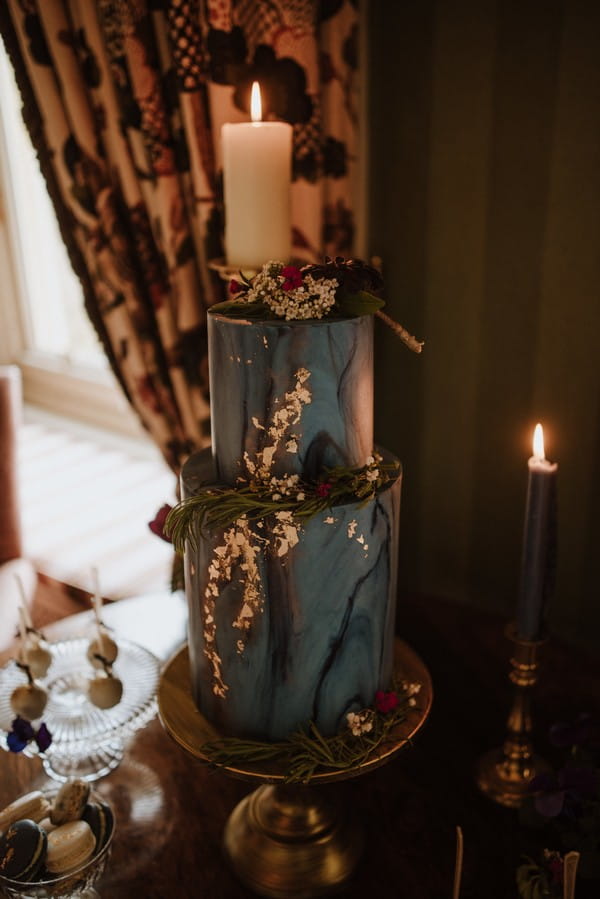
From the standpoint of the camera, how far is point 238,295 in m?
0.68

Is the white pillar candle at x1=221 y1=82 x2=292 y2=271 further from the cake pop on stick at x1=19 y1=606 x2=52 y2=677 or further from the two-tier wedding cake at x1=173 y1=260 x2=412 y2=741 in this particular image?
the cake pop on stick at x1=19 y1=606 x2=52 y2=677

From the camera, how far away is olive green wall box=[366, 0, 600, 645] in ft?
3.50

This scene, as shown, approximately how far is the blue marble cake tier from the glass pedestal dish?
364 millimetres

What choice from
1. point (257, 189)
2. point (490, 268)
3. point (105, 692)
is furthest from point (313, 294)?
point (490, 268)

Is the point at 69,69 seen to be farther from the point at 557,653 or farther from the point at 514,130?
A: the point at 557,653

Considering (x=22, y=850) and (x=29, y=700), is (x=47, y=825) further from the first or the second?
(x=29, y=700)

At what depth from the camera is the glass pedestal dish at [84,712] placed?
848 mm

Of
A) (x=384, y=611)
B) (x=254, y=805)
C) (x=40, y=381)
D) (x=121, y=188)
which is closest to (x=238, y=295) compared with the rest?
(x=384, y=611)

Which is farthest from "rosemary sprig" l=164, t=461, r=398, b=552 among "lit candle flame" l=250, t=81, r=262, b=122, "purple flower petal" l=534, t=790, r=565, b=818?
"lit candle flame" l=250, t=81, r=262, b=122

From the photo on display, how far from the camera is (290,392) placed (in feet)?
2.08

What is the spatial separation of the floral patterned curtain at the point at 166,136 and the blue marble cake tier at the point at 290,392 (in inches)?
24.9

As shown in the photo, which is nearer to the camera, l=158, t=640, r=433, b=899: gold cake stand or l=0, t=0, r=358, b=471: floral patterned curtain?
l=158, t=640, r=433, b=899: gold cake stand

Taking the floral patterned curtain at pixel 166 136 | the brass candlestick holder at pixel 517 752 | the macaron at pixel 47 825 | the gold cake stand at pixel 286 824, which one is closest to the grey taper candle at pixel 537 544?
the brass candlestick holder at pixel 517 752

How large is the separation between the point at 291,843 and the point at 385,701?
0.19m
